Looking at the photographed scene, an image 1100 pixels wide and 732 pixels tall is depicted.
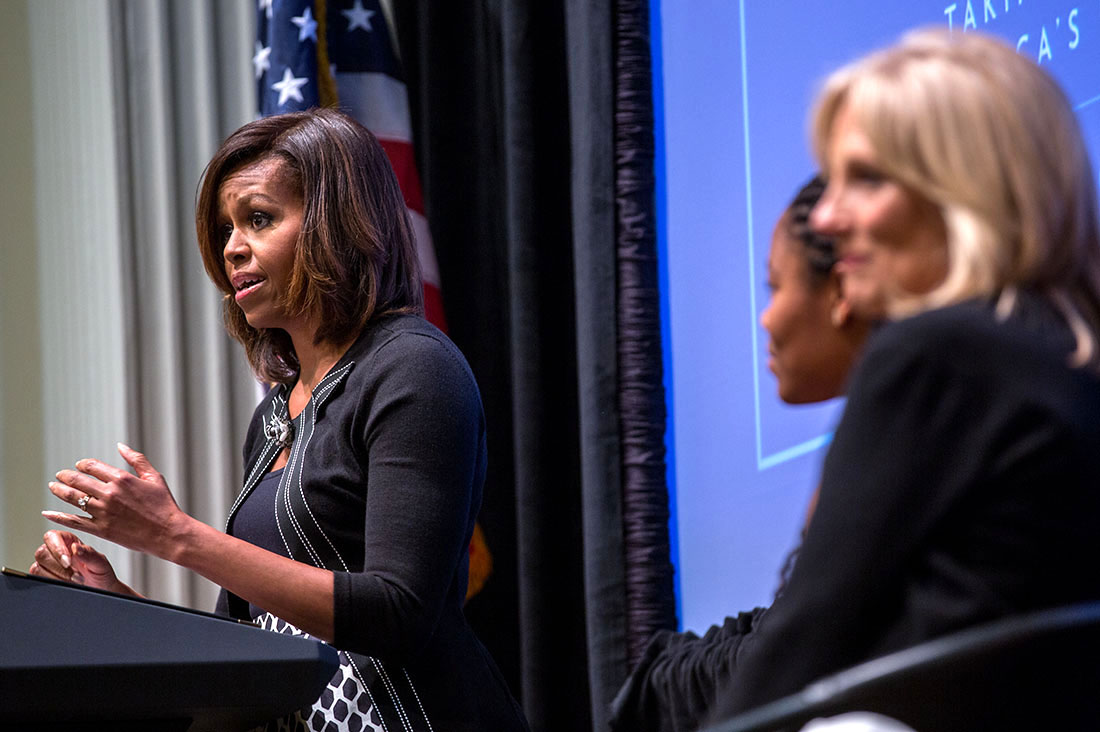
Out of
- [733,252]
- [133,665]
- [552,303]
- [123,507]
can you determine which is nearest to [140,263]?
[552,303]

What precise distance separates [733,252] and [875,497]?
1.59 metres

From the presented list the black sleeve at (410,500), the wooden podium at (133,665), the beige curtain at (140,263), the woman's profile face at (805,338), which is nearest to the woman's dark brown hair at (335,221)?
the black sleeve at (410,500)

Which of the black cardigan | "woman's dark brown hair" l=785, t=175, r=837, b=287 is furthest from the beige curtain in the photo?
"woman's dark brown hair" l=785, t=175, r=837, b=287

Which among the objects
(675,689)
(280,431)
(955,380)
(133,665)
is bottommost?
(675,689)

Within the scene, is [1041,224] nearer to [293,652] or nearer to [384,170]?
[293,652]

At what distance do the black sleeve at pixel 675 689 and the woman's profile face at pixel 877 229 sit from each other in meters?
Answer: 0.55

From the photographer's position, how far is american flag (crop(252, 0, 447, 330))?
2787 millimetres

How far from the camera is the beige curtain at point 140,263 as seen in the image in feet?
9.89

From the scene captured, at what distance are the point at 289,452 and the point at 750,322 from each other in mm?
1004

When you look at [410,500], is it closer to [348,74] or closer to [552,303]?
[552,303]

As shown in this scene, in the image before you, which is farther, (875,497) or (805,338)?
(805,338)

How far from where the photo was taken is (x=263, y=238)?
1592 mm

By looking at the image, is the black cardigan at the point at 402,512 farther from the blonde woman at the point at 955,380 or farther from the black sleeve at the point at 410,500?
the blonde woman at the point at 955,380

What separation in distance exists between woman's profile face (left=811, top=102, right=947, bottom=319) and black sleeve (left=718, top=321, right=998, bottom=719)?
74mm
